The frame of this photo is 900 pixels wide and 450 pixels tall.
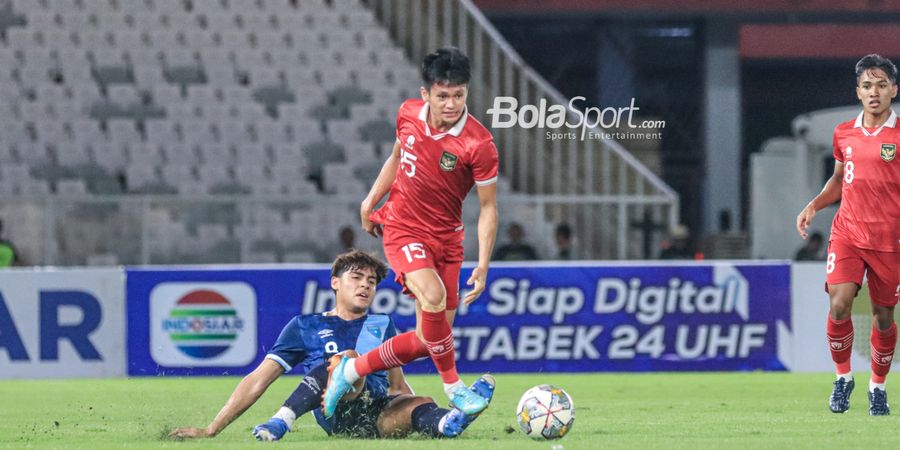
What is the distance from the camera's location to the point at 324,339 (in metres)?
7.87

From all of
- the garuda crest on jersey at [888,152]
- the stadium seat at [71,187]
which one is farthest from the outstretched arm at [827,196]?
the stadium seat at [71,187]

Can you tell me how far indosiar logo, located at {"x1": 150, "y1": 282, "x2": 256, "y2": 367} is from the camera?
549 inches

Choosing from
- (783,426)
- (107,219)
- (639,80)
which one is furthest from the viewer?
(639,80)

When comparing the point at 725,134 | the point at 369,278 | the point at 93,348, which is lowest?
the point at 93,348

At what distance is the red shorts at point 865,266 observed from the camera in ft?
29.5

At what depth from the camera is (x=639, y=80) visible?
31719mm

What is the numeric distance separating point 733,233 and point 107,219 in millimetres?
10190

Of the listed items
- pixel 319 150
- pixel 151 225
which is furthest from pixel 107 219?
pixel 319 150

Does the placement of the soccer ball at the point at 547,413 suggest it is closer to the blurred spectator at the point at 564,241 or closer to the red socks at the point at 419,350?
the red socks at the point at 419,350

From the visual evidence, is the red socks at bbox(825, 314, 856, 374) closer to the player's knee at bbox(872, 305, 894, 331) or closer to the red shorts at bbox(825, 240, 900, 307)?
the player's knee at bbox(872, 305, 894, 331)

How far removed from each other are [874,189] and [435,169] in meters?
2.79

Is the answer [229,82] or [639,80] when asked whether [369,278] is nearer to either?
[229,82]

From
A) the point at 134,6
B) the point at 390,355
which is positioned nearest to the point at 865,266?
the point at 390,355

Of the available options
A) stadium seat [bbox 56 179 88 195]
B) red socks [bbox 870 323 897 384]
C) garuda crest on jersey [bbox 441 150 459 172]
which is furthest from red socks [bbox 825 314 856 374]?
stadium seat [bbox 56 179 88 195]
